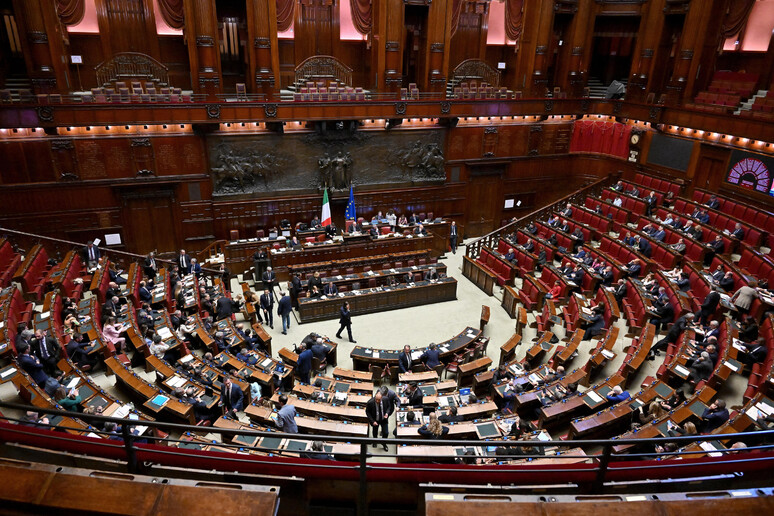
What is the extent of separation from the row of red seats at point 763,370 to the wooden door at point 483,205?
36.7ft

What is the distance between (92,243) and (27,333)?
5.63 metres

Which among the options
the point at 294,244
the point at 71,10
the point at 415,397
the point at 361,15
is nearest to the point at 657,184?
the point at 361,15

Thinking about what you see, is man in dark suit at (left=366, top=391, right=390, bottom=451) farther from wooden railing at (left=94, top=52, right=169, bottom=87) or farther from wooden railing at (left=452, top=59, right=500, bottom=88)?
wooden railing at (left=452, top=59, right=500, bottom=88)

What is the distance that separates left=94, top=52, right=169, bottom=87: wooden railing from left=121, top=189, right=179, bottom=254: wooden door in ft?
11.2

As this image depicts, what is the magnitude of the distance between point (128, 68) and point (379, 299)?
10.4 meters

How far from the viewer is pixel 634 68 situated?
60.6ft

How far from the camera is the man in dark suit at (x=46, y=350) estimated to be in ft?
26.8

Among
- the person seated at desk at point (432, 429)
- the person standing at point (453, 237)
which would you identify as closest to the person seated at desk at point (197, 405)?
the person seated at desk at point (432, 429)

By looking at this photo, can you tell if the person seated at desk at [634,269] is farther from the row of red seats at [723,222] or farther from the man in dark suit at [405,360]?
the man in dark suit at [405,360]

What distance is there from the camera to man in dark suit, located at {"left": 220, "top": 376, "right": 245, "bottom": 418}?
8195 millimetres

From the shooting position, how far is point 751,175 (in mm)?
14367

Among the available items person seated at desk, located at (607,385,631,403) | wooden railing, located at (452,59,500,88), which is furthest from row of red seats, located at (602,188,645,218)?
person seated at desk, located at (607,385,631,403)

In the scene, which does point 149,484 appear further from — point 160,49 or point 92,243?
point 160,49

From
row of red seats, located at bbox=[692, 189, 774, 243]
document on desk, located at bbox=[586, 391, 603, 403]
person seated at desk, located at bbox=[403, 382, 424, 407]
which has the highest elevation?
row of red seats, located at bbox=[692, 189, 774, 243]
